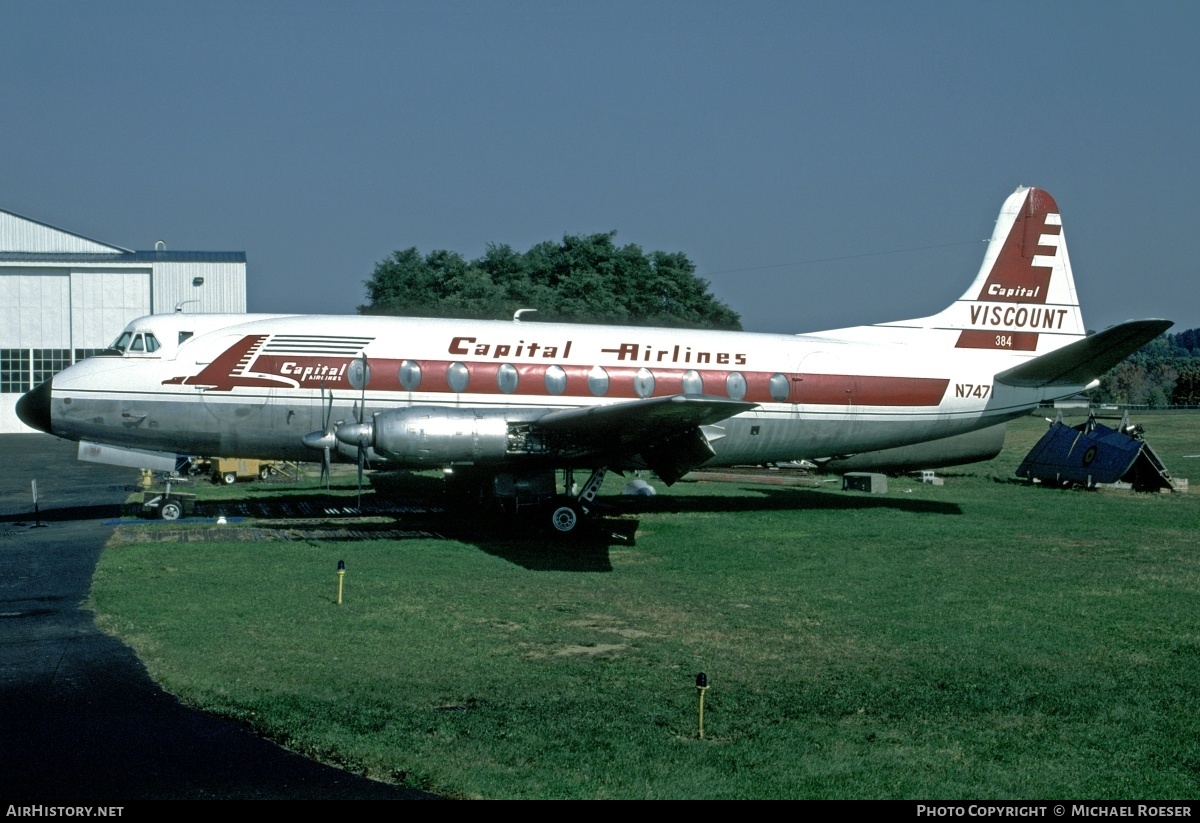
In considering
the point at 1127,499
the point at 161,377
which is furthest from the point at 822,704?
the point at 1127,499

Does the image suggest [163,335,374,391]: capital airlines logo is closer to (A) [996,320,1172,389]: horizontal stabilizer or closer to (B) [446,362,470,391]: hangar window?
(B) [446,362,470,391]: hangar window

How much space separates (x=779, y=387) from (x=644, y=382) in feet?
10.3

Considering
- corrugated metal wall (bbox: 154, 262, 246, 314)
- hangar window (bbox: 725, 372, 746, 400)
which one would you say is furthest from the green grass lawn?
corrugated metal wall (bbox: 154, 262, 246, 314)

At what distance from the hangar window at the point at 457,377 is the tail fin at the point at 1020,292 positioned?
11.1 meters

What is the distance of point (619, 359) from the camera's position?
22.8 m

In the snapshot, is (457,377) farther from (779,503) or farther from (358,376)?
(779,503)

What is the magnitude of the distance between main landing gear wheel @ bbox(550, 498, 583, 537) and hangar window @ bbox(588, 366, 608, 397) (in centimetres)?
247

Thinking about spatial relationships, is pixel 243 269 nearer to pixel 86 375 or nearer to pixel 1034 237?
pixel 86 375

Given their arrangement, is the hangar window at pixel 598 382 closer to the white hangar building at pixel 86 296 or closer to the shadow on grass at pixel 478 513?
the shadow on grass at pixel 478 513

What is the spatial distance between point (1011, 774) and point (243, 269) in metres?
53.7

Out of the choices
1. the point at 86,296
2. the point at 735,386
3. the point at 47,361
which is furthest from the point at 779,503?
the point at 86,296

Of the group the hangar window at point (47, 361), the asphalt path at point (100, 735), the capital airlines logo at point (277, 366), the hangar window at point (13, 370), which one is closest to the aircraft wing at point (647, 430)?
the capital airlines logo at point (277, 366)

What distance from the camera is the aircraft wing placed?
18531mm

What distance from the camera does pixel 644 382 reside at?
74.4ft
